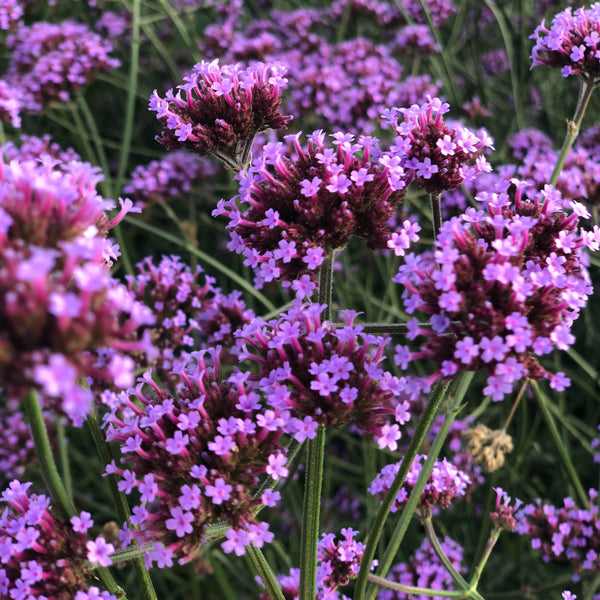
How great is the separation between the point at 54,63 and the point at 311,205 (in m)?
2.88

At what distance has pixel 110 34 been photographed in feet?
15.5

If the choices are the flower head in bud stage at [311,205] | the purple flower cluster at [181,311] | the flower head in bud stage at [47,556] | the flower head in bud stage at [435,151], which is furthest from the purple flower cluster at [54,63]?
the flower head in bud stage at [47,556]

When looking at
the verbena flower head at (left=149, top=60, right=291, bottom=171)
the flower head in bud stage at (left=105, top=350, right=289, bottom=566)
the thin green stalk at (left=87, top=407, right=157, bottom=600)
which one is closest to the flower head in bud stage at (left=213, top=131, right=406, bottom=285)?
the verbena flower head at (left=149, top=60, right=291, bottom=171)

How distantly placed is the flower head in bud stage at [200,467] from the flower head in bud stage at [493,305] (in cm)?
39

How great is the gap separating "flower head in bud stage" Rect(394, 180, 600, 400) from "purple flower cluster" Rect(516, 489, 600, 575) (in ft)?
3.66

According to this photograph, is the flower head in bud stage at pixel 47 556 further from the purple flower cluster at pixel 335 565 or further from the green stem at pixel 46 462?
the purple flower cluster at pixel 335 565

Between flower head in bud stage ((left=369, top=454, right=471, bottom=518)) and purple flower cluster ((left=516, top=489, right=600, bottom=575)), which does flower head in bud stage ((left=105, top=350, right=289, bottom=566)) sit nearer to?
flower head in bud stage ((left=369, top=454, right=471, bottom=518))

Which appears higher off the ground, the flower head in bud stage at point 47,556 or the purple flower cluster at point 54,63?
the purple flower cluster at point 54,63

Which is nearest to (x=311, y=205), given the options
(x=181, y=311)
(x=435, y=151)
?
(x=435, y=151)

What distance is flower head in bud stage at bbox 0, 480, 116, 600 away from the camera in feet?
4.17

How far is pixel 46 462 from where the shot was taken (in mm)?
1290

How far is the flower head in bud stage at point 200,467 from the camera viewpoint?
1291mm

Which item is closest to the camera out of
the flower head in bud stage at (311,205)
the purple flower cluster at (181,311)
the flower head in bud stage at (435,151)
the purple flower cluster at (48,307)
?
the purple flower cluster at (48,307)

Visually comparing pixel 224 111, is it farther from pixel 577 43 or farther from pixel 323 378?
pixel 577 43
